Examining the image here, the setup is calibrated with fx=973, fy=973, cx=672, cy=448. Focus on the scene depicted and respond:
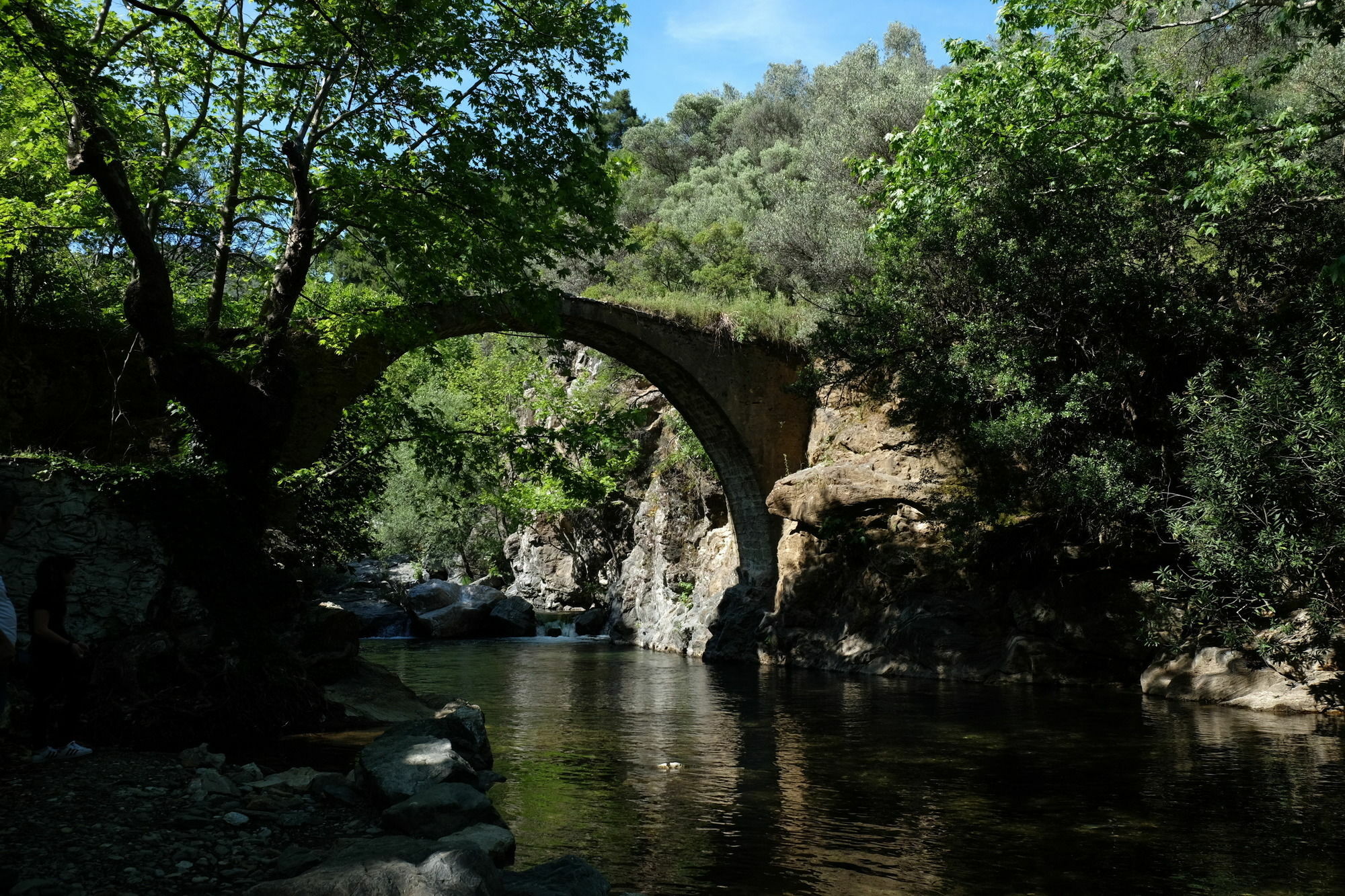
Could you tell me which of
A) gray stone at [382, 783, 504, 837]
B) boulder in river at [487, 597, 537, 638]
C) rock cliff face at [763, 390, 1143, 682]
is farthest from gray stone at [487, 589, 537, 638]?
gray stone at [382, 783, 504, 837]

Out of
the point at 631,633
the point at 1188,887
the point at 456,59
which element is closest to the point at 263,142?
the point at 456,59

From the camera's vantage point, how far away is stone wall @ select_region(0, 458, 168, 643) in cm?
766

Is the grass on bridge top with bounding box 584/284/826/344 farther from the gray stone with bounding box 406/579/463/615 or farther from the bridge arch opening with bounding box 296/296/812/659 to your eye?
the gray stone with bounding box 406/579/463/615

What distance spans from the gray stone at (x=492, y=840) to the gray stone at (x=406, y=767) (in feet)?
1.98

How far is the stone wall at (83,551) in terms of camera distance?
302 inches

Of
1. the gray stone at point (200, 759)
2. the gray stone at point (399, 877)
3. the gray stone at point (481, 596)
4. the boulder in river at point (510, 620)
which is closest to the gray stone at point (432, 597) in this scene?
the gray stone at point (481, 596)

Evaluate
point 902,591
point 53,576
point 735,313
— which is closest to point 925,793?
point 53,576

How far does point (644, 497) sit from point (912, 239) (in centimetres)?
1264

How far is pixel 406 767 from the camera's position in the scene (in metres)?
5.74

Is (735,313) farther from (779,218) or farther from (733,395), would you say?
(779,218)

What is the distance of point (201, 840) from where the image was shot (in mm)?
4473

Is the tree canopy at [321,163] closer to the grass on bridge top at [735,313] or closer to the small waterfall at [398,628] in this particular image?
the grass on bridge top at [735,313]

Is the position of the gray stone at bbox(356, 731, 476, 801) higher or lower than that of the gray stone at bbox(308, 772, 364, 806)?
higher

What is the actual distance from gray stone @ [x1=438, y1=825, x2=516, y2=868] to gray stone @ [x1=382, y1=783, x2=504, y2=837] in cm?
14
